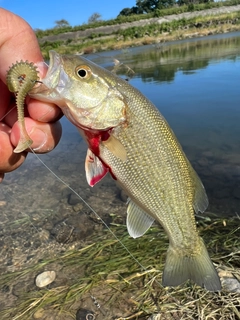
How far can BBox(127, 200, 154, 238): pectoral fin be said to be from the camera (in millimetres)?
2352

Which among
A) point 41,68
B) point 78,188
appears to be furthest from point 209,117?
point 41,68

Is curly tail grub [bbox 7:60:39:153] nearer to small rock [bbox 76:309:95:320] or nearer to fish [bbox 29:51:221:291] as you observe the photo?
fish [bbox 29:51:221:291]

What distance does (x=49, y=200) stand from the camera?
6.29 metres

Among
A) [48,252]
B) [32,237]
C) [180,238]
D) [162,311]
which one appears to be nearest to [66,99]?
[180,238]

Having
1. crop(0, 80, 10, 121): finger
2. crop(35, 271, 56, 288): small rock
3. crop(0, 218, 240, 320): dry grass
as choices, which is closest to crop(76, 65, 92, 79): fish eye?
crop(0, 80, 10, 121): finger

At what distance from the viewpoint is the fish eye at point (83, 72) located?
Result: 2.26 meters

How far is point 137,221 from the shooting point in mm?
2373

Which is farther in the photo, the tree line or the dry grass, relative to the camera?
the tree line

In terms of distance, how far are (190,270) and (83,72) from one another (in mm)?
1572

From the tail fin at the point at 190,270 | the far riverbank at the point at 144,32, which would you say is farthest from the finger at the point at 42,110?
the far riverbank at the point at 144,32

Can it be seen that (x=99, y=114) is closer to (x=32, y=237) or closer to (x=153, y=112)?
(x=153, y=112)

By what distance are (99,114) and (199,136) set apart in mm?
5844

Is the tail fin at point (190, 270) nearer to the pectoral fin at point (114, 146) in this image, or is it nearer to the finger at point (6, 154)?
the pectoral fin at point (114, 146)

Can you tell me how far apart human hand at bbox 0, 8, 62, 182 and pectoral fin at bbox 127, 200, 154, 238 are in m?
0.77
